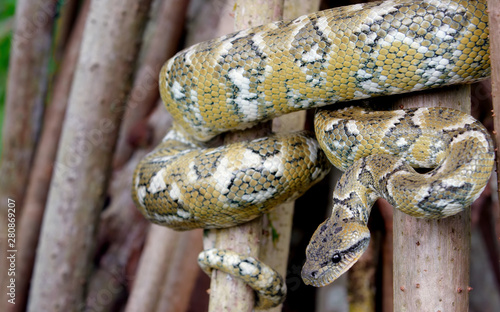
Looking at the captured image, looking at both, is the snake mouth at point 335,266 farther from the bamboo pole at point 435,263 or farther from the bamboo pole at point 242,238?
the bamboo pole at point 242,238

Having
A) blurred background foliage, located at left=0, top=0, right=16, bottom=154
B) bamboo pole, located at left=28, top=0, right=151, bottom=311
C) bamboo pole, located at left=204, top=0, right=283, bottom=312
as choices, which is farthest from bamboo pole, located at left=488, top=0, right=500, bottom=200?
blurred background foliage, located at left=0, top=0, right=16, bottom=154

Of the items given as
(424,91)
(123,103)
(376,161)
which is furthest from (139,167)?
(424,91)

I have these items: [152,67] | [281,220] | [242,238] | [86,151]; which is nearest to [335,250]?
[242,238]

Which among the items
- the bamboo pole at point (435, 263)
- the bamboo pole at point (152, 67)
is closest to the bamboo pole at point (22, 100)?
the bamboo pole at point (152, 67)

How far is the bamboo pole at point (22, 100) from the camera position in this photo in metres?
3.12

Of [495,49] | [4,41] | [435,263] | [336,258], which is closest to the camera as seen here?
[495,49]

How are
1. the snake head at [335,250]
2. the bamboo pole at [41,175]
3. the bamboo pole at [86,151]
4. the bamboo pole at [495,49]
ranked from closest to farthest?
the bamboo pole at [495,49] < the snake head at [335,250] < the bamboo pole at [86,151] < the bamboo pole at [41,175]

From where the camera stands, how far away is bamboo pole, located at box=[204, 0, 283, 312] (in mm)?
1728

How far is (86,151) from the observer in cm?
273

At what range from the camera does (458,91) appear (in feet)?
5.09

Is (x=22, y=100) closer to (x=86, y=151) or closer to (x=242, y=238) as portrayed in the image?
(x=86, y=151)

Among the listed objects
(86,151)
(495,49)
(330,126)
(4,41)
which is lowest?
(86,151)

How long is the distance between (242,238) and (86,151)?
1339mm

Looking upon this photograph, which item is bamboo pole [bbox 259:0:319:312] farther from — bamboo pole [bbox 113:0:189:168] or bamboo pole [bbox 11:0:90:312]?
bamboo pole [bbox 11:0:90:312]
